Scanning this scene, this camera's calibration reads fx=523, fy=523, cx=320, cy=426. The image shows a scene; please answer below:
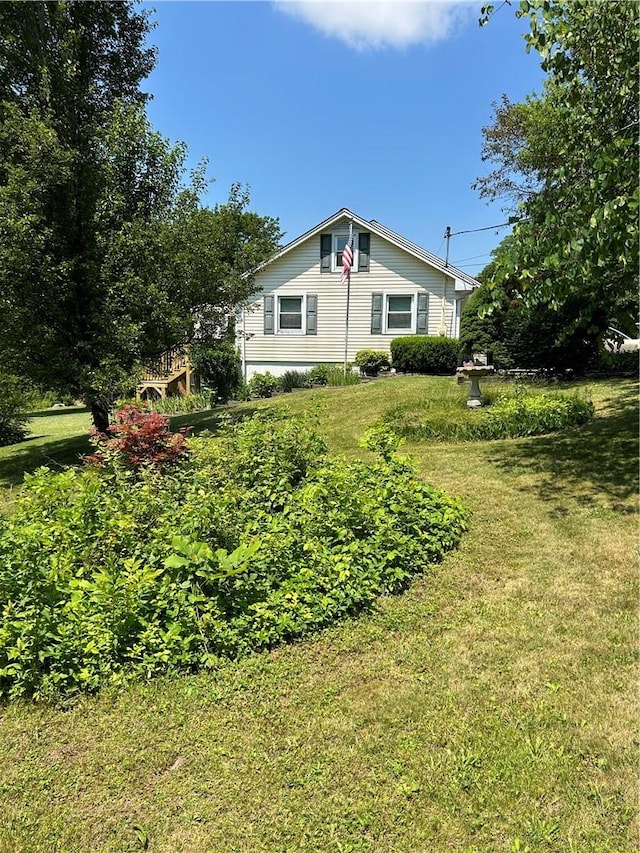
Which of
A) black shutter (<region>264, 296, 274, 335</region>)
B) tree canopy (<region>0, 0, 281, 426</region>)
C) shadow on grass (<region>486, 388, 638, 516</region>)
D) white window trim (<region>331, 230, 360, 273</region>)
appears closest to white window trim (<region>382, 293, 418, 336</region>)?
white window trim (<region>331, 230, 360, 273</region>)

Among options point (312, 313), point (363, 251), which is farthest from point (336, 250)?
point (312, 313)

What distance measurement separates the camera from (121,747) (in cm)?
238

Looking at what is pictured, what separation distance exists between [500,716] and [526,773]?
0.33 m

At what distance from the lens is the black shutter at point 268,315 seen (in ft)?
63.2

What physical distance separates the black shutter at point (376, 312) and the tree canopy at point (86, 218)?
9.55 metres

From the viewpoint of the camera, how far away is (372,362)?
1762cm

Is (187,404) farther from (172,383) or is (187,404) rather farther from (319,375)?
(319,375)

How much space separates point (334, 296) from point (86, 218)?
11.3 meters

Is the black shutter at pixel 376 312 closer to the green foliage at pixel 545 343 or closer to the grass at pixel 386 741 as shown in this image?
the green foliage at pixel 545 343

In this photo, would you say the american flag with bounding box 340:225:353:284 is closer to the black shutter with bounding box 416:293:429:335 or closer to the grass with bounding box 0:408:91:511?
the black shutter with bounding box 416:293:429:335

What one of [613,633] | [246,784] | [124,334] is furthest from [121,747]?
[124,334]

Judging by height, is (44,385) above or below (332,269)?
below

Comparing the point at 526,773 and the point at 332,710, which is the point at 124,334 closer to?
the point at 332,710

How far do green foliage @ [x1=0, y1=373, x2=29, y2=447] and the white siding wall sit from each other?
820 cm
